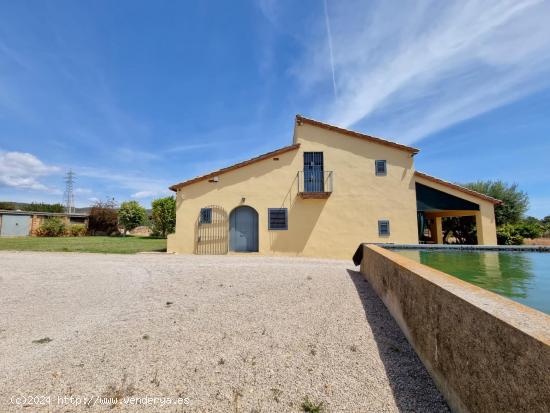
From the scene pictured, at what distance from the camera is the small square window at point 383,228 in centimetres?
1366

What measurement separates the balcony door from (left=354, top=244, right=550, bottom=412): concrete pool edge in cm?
1082

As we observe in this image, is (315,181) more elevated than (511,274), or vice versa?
(315,181)

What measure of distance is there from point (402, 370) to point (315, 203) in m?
11.1

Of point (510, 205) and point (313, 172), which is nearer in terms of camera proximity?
point (313, 172)

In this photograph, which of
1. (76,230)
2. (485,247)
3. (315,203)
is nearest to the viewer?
(485,247)

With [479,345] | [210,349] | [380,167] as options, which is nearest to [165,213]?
[380,167]

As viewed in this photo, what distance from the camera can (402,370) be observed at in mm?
2844

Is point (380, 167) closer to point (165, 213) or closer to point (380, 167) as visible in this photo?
point (380, 167)

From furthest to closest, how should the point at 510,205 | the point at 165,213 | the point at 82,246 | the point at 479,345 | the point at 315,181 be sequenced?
the point at 165,213
the point at 510,205
the point at 82,246
the point at 315,181
the point at 479,345

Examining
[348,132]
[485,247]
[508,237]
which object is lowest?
[485,247]

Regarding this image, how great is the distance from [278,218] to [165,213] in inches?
668

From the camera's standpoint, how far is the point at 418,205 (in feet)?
45.6

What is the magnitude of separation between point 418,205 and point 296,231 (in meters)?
→ 6.37

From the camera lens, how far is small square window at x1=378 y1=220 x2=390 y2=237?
1366cm
